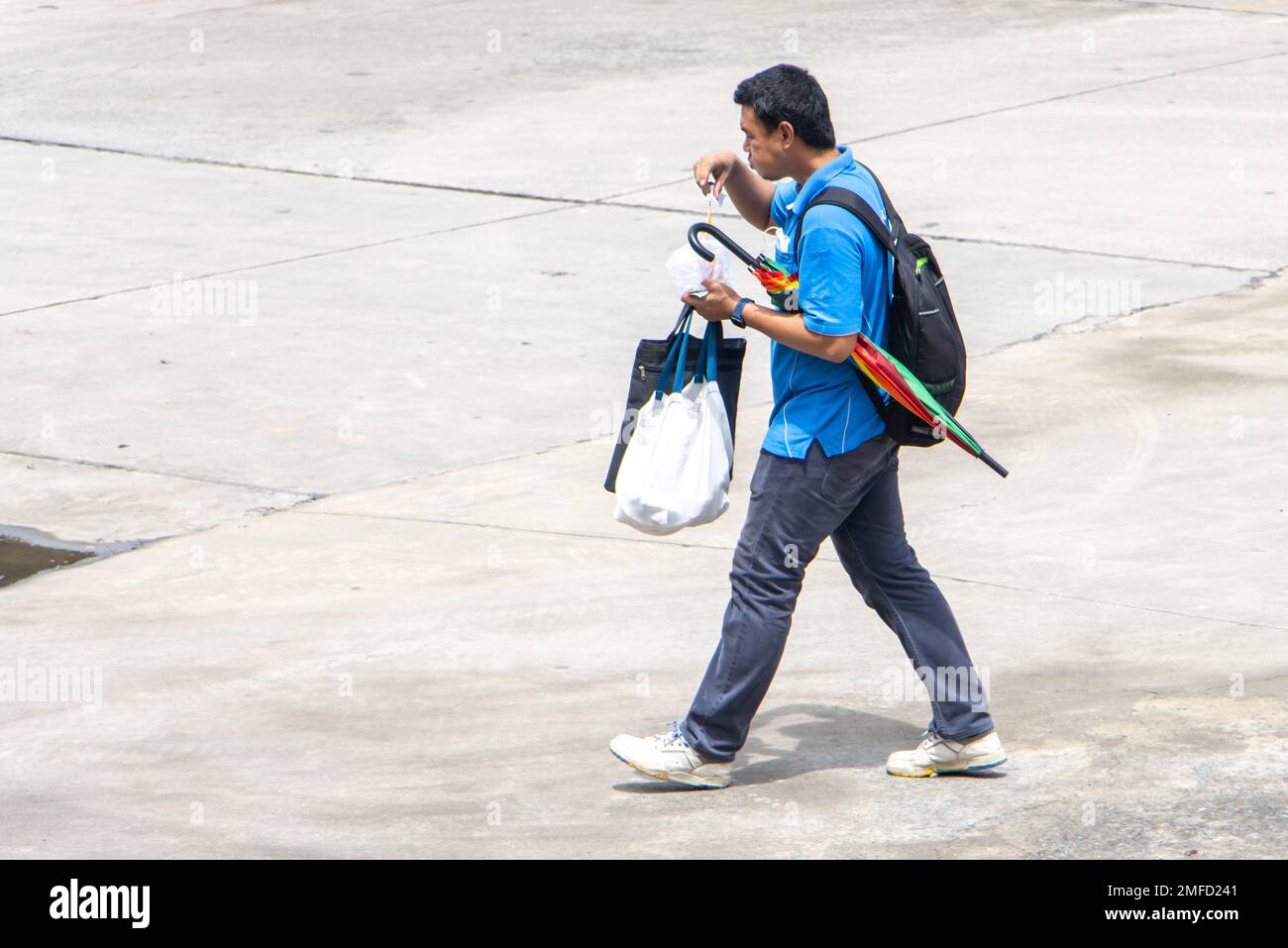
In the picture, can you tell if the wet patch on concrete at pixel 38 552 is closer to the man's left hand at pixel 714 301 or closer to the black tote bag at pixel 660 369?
the black tote bag at pixel 660 369

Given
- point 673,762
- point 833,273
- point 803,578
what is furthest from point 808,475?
point 673,762

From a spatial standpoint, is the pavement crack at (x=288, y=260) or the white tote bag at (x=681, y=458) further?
the pavement crack at (x=288, y=260)

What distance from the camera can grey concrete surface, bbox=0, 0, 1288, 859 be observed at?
4.93m

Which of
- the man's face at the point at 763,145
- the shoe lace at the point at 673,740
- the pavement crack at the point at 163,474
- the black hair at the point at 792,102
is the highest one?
the black hair at the point at 792,102

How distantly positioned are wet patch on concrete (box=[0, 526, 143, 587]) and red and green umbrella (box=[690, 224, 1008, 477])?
321 centimetres

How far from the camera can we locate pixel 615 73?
52.5ft

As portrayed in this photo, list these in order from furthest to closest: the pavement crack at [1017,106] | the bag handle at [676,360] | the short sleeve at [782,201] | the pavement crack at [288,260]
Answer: the pavement crack at [1017,106] → the pavement crack at [288,260] → the short sleeve at [782,201] → the bag handle at [676,360]

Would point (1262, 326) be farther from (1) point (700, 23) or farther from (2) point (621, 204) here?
(1) point (700, 23)

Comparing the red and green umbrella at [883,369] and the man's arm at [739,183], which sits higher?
the man's arm at [739,183]

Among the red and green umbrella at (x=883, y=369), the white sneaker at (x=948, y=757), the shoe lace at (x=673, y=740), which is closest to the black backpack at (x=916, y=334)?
the red and green umbrella at (x=883, y=369)

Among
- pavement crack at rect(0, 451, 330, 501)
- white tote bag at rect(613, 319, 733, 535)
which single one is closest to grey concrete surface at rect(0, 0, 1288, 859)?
pavement crack at rect(0, 451, 330, 501)

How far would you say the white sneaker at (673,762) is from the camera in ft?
16.2

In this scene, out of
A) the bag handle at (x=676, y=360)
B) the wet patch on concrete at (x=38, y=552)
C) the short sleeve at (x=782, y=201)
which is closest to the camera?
the bag handle at (x=676, y=360)

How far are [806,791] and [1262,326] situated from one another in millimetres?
5267
